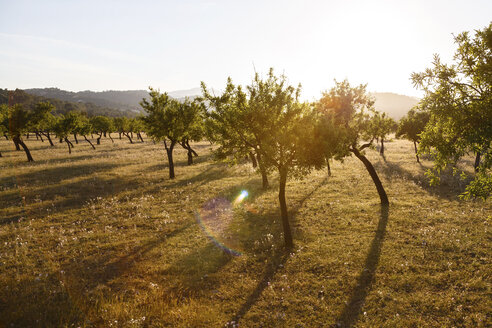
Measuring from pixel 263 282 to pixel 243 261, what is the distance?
2009 millimetres

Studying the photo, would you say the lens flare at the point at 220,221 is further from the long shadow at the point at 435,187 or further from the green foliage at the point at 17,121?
the green foliage at the point at 17,121

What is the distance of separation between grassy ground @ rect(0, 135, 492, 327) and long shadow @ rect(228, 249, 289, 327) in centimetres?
6

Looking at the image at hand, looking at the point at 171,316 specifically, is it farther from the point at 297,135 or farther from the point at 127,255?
the point at 297,135

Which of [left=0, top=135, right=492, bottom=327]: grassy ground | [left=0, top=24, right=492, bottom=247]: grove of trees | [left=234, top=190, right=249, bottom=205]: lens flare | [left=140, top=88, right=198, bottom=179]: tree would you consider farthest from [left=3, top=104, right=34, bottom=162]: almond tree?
[left=0, top=24, right=492, bottom=247]: grove of trees

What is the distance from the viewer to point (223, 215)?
19.8m

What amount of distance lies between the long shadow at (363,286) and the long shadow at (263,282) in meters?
3.37

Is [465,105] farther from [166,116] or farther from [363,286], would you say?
[166,116]

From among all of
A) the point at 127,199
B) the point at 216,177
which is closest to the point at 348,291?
the point at 127,199

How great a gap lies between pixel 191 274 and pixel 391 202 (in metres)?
18.2

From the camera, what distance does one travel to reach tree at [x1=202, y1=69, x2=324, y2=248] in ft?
42.8

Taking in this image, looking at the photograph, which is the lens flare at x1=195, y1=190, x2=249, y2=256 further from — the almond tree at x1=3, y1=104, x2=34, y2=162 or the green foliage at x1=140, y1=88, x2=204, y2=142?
the almond tree at x1=3, y1=104, x2=34, y2=162

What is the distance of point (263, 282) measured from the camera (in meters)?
11.2

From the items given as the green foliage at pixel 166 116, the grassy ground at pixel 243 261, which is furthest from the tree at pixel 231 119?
the green foliage at pixel 166 116

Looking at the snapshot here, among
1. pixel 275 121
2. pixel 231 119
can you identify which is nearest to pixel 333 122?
pixel 275 121
